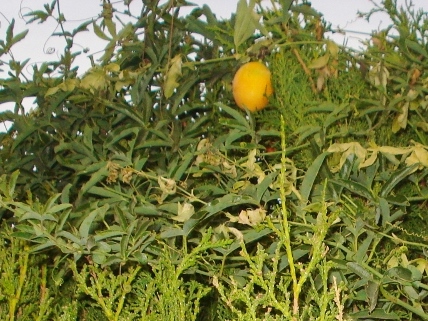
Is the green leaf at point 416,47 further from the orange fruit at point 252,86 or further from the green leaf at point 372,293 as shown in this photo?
the green leaf at point 372,293

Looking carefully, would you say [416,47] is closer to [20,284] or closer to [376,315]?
[376,315]

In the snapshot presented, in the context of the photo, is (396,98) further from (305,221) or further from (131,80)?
(131,80)

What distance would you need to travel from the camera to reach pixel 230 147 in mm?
775

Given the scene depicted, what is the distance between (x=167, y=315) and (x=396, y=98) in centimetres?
35

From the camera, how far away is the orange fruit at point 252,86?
2.60 ft

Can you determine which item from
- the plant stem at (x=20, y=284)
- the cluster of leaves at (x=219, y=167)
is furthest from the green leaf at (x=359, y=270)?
the plant stem at (x=20, y=284)

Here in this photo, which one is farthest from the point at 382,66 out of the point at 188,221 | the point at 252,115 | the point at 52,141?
the point at 52,141

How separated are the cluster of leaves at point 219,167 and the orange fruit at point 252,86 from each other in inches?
0.5

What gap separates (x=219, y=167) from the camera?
782mm

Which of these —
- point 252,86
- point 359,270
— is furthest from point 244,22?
point 359,270

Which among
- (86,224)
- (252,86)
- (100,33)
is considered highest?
(100,33)

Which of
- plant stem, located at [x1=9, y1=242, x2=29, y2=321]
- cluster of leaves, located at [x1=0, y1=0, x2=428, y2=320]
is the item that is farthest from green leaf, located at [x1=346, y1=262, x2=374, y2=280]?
plant stem, located at [x1=9, y1=242, x2=29, y2=321]

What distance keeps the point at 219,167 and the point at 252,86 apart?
0.34 ft

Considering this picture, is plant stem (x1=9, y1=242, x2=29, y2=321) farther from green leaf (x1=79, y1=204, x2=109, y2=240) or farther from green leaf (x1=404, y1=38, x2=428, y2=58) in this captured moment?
green leaf (x1=404, y1=38, x2=428, y2=58)
